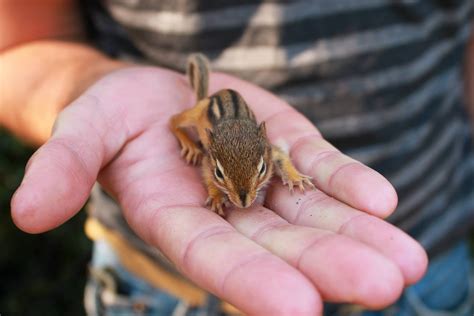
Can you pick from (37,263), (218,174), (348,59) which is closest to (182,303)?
(218,174)

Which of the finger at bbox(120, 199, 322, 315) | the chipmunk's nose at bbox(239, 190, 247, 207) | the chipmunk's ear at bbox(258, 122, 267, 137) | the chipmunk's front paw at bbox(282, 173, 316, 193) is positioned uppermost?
the finger at bbox(120, 199, 322, 315)

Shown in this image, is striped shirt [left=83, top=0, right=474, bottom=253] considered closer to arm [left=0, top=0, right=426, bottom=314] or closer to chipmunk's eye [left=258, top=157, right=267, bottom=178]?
arm [left=0, top=0, right=426, bottom=314]

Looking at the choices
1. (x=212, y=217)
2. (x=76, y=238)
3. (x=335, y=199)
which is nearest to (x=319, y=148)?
(x=335, y=199)

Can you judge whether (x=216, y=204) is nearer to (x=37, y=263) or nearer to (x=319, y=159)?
(x=319, y=159)

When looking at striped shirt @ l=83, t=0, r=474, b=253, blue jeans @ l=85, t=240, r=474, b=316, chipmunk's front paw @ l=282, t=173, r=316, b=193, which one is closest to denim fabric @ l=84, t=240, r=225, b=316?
blue jeans @ l=85, t=240, r=474, b=316

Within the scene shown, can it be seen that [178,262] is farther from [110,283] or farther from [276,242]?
[110,283]
